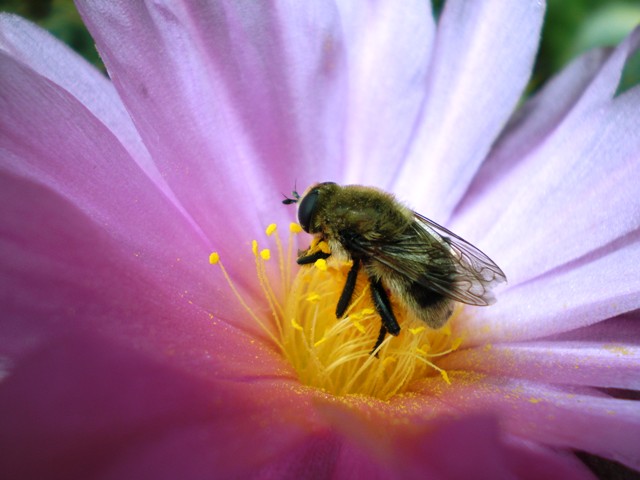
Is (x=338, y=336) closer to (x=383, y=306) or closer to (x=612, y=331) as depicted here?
(x=383, y=306)

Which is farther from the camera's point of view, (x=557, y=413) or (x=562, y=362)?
(x=562, y=362)

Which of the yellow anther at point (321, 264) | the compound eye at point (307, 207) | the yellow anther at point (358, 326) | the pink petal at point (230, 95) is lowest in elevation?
the yellow anther at point (358, 326)

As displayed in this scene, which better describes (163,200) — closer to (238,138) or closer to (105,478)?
(238,138)

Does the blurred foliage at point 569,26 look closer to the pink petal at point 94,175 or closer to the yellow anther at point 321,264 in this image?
the yellow anther at point 321,264

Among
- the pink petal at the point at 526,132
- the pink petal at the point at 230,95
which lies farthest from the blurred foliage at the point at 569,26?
the pink petal at the point at 230,95

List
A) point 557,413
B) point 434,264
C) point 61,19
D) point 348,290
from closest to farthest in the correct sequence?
point 557,413 < point 434,264 < point 348,290 < point 61,19

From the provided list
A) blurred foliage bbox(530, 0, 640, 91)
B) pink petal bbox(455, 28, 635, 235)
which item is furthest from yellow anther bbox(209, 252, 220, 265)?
blurred foliage bbox(530, 0, 640, 91)

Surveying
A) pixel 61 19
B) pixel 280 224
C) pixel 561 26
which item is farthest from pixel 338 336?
pixel 561 26
